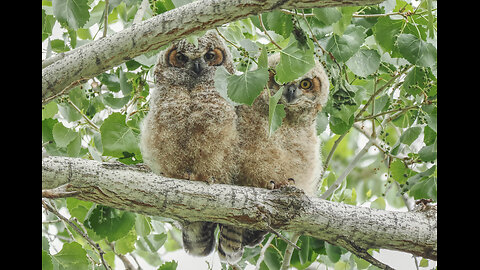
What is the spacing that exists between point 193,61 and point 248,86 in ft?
1.76

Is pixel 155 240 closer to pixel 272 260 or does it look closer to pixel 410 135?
pixel 272 260

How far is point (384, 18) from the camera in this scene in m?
2.15

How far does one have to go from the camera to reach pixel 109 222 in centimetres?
215

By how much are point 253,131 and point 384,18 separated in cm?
69

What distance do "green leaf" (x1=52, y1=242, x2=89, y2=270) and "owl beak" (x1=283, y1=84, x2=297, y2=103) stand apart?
3.20 ft

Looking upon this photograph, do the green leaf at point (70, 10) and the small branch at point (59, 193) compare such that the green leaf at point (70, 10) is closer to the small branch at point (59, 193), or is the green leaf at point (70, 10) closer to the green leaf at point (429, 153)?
the small branch at point (59, 193)

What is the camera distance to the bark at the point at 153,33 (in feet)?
4.75

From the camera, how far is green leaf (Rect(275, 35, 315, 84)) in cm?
167

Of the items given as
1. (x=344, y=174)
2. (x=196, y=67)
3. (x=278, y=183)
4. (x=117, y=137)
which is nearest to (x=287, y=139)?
(x=278, y=183)

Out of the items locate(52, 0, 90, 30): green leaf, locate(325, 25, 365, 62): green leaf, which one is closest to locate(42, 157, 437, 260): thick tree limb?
locate(325, 25, 365, 62): green leaf

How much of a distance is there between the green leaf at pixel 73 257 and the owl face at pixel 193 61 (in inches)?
28.0

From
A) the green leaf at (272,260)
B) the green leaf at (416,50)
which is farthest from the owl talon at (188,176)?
the green leaf at (416,50)

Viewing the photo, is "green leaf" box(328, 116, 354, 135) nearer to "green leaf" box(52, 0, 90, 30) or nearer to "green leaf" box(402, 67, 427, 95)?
"green leaf" box(402, 67, 427, 95)
